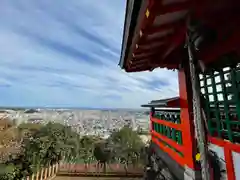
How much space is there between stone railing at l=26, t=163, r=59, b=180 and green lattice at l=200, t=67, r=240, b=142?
722 centimetres

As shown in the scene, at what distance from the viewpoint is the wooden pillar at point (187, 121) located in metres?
2.85

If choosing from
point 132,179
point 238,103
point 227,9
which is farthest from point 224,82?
point 132,179

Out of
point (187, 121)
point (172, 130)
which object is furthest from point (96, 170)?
point (187, 121)

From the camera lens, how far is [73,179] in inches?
335

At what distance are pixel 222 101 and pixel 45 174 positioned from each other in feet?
25.4

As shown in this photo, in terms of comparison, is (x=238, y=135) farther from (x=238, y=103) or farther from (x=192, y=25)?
(x=192, y=25)

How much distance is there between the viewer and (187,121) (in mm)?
2980

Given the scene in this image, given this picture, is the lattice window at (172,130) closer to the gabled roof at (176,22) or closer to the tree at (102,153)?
the gabled roof at (176,22)

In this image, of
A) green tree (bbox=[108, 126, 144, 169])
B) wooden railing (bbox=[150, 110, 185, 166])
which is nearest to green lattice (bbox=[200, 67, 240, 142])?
wooden railing (bbox=[150, 110, 185, 166])

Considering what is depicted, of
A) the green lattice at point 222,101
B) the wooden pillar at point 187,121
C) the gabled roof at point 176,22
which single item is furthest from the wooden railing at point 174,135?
the gabled roof at point 176,22

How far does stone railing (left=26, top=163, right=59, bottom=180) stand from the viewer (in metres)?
8.04

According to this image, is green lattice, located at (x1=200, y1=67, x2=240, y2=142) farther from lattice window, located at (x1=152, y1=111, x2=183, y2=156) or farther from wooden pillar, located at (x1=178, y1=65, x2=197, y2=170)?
lattice window, located at (x1=152, y1=111, x2=183, y2=156)

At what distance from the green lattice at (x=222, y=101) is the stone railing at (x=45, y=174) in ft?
23.7

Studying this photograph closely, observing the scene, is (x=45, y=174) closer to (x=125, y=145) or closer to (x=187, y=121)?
(x=187, y=121)
